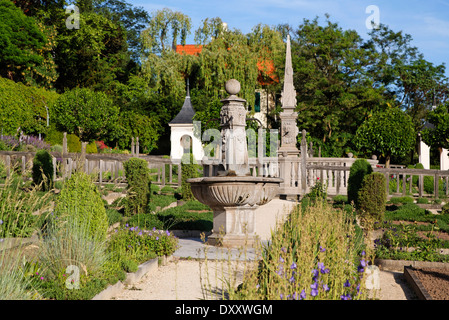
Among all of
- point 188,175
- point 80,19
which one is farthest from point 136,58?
point 188,175

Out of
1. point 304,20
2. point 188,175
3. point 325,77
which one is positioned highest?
point 304,20

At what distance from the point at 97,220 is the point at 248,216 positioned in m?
3.03

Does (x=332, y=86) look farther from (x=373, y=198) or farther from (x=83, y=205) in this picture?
(x=83, y=205)

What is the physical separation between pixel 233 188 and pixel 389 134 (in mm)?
15976

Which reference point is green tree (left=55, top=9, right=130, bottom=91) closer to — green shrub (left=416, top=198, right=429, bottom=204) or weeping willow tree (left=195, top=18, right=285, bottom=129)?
weeping willow tree (left=195, top=18, right=285, bottom=129)

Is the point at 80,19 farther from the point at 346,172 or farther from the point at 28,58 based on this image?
the point at 346,172

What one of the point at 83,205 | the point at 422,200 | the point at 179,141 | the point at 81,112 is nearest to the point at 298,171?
the point at 422,200

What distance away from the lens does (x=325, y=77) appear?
107 ft

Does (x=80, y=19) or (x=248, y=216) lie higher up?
(x=80, y=19)

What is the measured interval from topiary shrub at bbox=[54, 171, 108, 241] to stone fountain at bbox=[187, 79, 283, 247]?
6.96ft

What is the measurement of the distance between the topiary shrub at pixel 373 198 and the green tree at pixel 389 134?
11324 mm

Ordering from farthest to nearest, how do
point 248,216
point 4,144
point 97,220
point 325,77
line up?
point 325,77
point 4,144
point 248,216
point 97,220

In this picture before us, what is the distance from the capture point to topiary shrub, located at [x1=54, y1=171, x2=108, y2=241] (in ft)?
21.3

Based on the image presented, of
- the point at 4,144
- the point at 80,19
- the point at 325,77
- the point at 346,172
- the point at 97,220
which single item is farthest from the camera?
the point at 80,19
